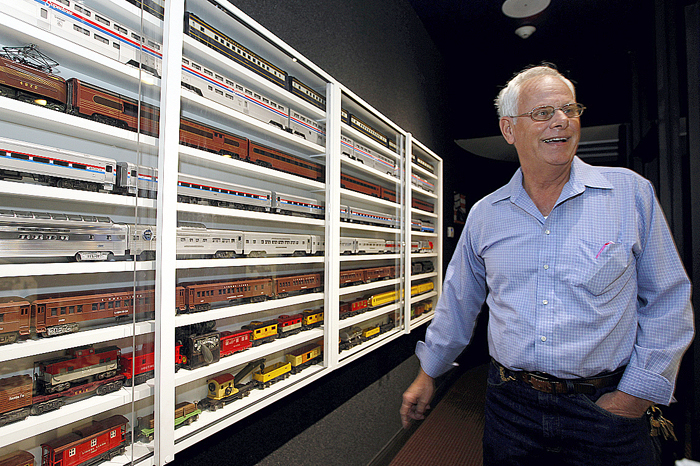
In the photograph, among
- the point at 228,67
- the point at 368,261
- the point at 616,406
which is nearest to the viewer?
the point at 616,406

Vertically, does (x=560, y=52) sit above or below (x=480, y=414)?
above

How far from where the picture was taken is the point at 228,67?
136 centimetres

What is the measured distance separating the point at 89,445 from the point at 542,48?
5.05 meters

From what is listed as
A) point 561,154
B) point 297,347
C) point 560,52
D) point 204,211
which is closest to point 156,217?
point 204,211

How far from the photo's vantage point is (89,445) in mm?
934

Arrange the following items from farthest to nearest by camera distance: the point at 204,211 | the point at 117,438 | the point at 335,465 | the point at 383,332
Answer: the point at 383,332 → the point at 335,465 → the point at 204,211 → the point at 117,438

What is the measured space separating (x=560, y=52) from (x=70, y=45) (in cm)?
481

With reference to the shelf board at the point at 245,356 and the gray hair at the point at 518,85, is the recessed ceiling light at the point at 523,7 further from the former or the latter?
the shelf board at the point at 245,356

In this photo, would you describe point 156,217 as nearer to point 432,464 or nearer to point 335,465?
point 335,465

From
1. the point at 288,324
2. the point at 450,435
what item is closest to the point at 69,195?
the point at 288,324

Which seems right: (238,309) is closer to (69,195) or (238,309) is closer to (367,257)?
(69,195)

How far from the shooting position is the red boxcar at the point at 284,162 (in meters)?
1.49

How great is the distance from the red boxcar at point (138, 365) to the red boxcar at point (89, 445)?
4.1 inches

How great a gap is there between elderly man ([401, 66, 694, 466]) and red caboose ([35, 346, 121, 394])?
3.36 ft
